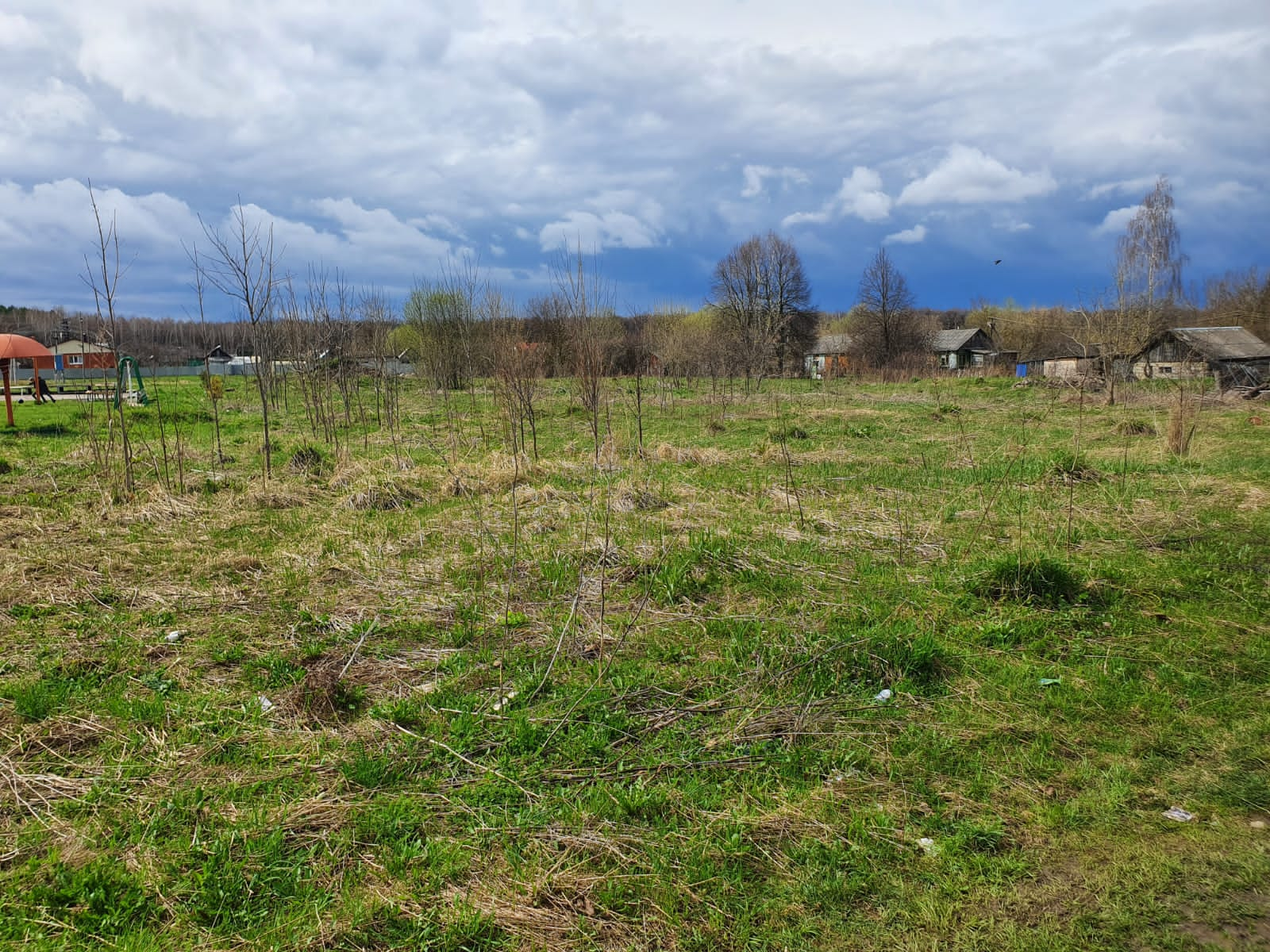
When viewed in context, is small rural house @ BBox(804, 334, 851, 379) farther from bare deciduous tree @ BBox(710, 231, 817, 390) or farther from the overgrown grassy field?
the overgrown grassy field

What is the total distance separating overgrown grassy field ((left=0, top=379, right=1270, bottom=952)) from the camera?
7.97 ft

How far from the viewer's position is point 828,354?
61656 millimetres

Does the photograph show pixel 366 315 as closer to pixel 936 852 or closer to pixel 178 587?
pixel 178 587

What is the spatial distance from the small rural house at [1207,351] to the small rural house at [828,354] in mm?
20039

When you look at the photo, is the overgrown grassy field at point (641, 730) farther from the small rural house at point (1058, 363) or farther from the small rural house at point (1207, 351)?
the small rural house at point (1058, 363)

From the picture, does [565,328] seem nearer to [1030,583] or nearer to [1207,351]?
[1030,583]

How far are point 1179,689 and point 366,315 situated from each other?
17668 millimetres

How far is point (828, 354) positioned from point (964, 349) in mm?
10718

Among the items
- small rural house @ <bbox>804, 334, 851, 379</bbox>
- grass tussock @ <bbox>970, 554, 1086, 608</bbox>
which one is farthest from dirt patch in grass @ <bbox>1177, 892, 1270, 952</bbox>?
small rural house @ <bbox>804, 334, 851, 379</bbox>

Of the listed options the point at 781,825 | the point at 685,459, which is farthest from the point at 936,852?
the point at 685,459

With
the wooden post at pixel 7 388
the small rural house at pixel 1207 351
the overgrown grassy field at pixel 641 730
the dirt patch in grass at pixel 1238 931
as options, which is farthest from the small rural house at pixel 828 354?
the dirt patch in grass at pixel 1238 931

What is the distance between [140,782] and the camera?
121 inches

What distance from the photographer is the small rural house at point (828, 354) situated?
186ft

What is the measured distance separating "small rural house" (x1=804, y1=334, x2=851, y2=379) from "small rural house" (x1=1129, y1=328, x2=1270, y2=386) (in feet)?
65.7
